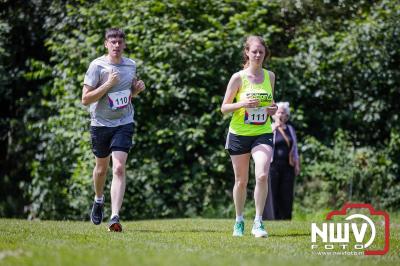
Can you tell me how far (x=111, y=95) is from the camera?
25.2 feet

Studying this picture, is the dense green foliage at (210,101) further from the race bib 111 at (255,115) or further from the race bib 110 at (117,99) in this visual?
the race bib 111 at (255,115)

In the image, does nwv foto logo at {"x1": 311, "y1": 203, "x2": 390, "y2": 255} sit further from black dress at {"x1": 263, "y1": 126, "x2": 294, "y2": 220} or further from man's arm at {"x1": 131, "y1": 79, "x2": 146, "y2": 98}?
black dress at {"x1": 263, "y1": 126, "x2": 294, "y2": 220}

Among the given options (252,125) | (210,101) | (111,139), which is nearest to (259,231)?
(252,125)

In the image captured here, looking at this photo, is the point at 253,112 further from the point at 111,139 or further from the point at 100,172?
the point at 100,172

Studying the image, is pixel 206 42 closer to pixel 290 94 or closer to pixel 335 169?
pixel 290 94

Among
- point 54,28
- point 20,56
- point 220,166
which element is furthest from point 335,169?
point 20,56

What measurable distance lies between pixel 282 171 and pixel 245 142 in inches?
175

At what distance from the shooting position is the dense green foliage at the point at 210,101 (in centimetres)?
1308

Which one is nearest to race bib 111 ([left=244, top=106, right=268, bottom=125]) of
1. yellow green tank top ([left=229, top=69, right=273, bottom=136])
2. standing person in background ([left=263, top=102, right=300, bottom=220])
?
yellow green tank top ([left=229, top=69, right=273, bottom=136])

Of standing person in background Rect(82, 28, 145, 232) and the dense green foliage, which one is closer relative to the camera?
standing person in background Rect(82, 28, 145, 232)

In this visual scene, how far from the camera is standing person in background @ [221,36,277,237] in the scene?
280 inches

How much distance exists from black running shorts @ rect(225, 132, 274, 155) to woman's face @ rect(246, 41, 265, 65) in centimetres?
75

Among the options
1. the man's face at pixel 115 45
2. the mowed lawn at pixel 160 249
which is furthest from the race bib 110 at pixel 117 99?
the mowed lawn at pixel 160 249

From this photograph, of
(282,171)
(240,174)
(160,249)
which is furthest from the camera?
(282,171)
